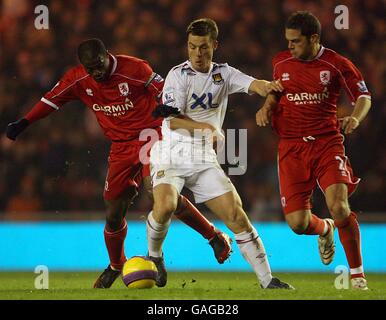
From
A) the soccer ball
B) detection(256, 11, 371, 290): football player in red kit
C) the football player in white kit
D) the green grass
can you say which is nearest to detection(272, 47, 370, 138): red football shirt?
detection(256, 11, 371, 290): football player in red kit

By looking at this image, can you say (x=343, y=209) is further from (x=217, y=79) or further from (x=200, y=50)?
(x=200, y=50)

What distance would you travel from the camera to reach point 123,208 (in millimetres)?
8969

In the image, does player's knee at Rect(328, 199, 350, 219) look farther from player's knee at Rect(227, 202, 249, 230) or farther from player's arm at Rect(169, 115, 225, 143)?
player's arm at Rect(169, 115, 225, 143)

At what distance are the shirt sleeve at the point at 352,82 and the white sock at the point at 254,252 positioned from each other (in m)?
1.41

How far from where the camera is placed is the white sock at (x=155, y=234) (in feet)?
26.2

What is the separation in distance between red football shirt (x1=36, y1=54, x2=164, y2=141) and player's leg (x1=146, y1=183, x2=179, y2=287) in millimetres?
1200

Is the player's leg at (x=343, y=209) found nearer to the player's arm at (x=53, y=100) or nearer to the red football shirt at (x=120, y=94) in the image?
the red football shirt at (x=120, y=94)

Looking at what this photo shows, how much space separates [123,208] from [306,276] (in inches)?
101


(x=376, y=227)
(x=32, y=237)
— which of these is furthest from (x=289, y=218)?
(x=32, y=237)

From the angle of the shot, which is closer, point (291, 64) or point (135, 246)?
point (291, 64)

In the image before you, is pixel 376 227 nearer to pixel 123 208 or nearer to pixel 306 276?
pixel 306 276

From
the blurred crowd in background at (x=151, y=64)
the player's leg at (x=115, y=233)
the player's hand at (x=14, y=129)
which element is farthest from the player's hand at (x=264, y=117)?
the blurred crowd in background at (x=151, y=64)

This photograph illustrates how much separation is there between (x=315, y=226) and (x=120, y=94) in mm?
2046

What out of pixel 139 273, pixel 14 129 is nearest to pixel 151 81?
pixel 14 129
